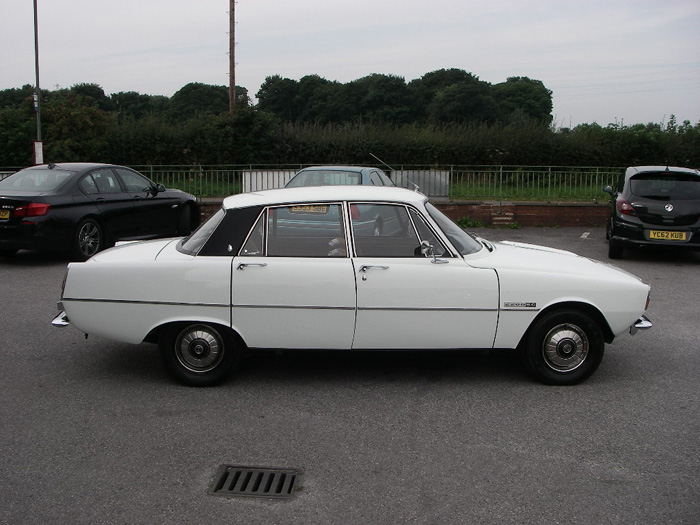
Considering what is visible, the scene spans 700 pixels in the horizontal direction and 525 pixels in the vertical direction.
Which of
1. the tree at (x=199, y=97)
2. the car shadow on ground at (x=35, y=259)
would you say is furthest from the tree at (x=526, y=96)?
the car shadow on ground at (x=35, y=259)

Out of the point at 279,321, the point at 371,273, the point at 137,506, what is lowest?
the point at 137,506

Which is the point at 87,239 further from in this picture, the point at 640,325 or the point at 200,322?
the point at 640,325

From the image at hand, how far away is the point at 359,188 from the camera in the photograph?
5797 millimetres

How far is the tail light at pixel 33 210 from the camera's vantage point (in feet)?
33.7

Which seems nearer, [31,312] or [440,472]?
[440,472]

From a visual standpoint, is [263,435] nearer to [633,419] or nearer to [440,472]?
[440,472]

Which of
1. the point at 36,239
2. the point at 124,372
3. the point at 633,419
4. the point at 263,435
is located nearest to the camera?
the point at 263,435

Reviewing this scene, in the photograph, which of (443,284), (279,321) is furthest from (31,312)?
(443,284)

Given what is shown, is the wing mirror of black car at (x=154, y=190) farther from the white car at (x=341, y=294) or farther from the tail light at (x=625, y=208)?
the tail light at (x=625, y=208)

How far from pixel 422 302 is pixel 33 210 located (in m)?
7.33

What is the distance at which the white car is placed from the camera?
518 cm

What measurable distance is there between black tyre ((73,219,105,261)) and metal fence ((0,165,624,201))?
5899mm

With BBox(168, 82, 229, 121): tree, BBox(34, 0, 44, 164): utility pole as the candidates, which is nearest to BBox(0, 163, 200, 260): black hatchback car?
BBox(34, 0, 44, 164): utility pole

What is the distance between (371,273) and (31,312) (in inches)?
175
